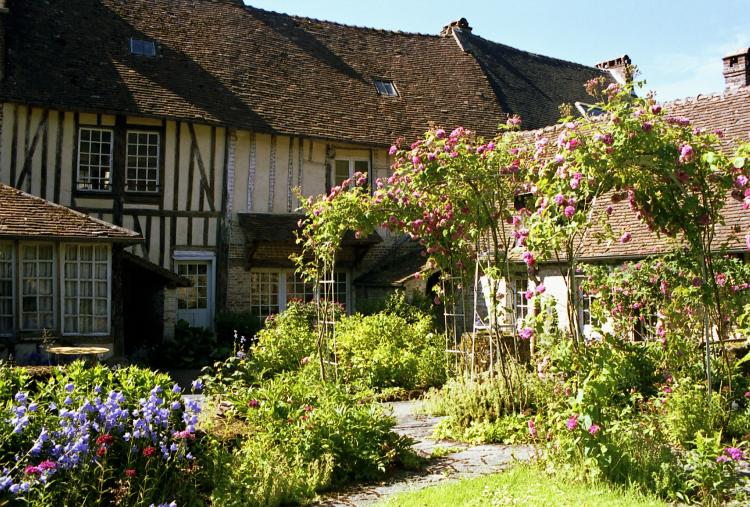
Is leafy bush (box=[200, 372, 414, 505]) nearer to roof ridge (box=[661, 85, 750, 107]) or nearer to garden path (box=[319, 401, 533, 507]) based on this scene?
garden path (box=[319, 401, 533, 507])

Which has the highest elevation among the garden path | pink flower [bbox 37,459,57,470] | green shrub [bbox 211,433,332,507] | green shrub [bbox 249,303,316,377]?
green shrub [bbox 249,303,316,377]

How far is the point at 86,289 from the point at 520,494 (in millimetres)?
8998

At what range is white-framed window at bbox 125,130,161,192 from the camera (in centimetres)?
1586

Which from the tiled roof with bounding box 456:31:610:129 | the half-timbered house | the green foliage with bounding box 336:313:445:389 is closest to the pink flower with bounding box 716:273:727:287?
the green foliage with bounding box 336:313:445:389

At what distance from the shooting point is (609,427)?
6012 millimetres

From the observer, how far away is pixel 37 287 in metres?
12.1

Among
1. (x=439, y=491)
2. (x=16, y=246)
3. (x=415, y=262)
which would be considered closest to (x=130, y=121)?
(x=16, y=246)

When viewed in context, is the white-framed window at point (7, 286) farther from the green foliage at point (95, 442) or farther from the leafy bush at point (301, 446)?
the green foliage at point (95, 442)

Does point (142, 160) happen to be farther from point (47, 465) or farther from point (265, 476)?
point (47, 465)

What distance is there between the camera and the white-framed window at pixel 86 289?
1231 centimetres

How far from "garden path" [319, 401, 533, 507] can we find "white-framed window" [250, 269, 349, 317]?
914cm

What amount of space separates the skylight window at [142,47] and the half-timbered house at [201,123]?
0.14ft

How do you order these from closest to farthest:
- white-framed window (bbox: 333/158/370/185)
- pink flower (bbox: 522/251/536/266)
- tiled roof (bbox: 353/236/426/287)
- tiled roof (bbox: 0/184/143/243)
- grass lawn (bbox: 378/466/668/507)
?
grass lawn (bbox: 378/466/668/507) < pink flower (bbox: 522/251/536/266) < tiled roof (bbox: 0/184/143/243) < tiled roof (bbox: 353/236/426/287) < white-framed window (bbox: 333/158/370/185)

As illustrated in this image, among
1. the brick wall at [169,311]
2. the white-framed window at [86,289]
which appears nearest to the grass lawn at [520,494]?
the white-framed window at [86,289]
